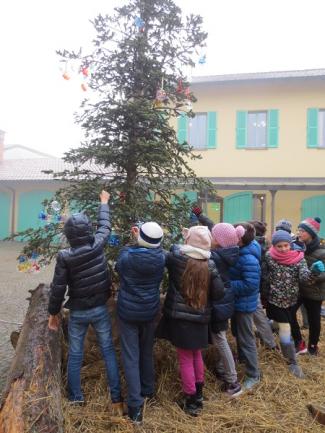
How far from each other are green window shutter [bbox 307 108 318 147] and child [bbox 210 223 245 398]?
10.9m

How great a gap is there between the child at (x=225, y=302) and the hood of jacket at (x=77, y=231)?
1.18 meters

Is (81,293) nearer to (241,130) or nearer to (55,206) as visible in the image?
(55,206)

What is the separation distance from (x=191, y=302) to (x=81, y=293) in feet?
3.05

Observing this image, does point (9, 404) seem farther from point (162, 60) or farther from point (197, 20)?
point (197, 20)

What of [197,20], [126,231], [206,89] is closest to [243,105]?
[206,89]

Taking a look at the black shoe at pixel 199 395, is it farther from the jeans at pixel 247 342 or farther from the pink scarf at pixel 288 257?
the pink scarf at pixel 288 257

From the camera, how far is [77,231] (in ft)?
10.4

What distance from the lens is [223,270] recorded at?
3.55 metres

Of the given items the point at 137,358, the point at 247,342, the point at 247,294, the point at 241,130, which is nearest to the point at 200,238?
the point at 247,294

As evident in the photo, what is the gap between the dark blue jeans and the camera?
3.26 m

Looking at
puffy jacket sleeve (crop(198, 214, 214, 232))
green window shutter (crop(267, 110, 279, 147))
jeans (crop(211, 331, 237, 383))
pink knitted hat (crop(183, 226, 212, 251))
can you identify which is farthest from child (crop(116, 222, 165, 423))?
green window shutter (crop(267, 110, 279, 147))

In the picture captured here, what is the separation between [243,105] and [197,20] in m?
9.64

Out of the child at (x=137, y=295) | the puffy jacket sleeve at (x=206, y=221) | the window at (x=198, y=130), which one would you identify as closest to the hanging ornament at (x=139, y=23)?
the puffy jacket sleeve at (x=206, y=221)

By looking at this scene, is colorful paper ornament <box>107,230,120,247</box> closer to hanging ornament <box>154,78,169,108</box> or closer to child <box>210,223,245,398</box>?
Result: child <box>210,223,245,398</box>
